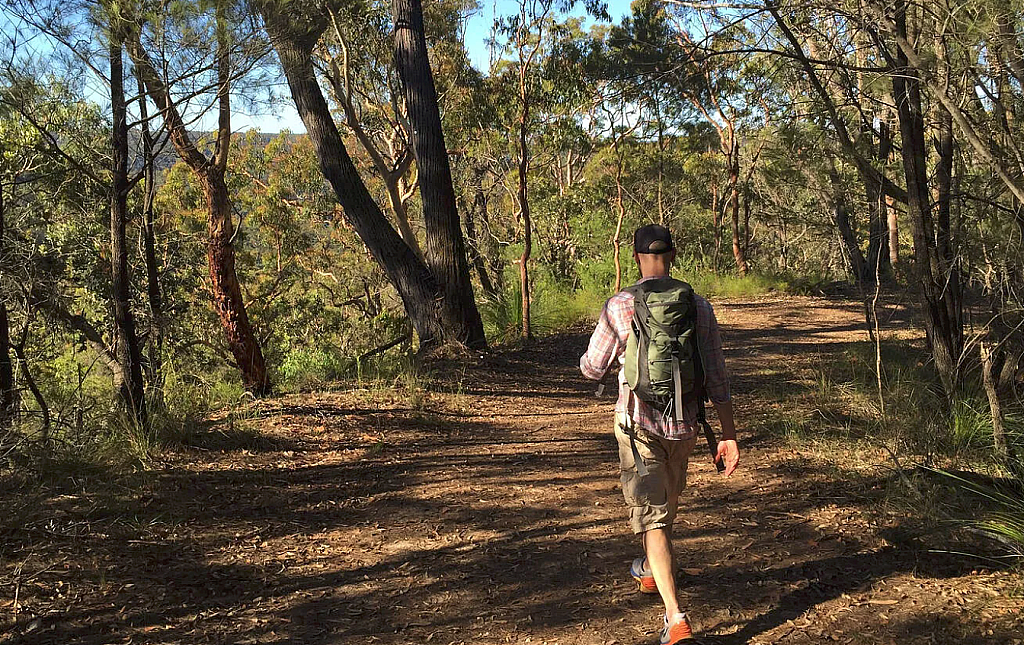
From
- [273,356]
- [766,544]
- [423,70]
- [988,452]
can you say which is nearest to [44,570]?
[766,544]

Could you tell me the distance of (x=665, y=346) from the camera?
2842 mm

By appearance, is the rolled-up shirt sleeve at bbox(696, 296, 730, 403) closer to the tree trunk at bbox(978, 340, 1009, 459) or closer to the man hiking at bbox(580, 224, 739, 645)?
the man hiking at bbox(580, 224, 739, 645)

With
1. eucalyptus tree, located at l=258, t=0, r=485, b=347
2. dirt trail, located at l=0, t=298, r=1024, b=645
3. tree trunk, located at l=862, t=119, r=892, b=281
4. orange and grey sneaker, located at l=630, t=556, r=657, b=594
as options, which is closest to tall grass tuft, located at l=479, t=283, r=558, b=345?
eucalyptus tree, located at l=258, t=0, r=485, b=347

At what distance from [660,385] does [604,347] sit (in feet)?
0.93

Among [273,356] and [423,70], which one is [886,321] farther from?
[273,356]

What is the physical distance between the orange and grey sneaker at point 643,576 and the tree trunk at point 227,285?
609cm

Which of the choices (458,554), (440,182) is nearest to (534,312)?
(440,182)

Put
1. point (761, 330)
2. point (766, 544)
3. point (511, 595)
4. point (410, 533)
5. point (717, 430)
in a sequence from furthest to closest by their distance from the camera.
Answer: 1. point (761, 330)
2. point (717, 430)
3. point (410, 533)
4. point (766, 544)
5. point (511, 595)

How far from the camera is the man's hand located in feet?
9.80

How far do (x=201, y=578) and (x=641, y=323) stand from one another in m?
2.41

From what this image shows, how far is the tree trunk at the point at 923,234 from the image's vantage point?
212 inches

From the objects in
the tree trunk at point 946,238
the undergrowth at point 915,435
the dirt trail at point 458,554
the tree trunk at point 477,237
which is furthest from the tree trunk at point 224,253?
the tree trunk at point 477,237

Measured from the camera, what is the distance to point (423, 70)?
8.93 metres

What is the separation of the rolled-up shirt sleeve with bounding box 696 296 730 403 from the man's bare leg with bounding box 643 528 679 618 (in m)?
0.53
